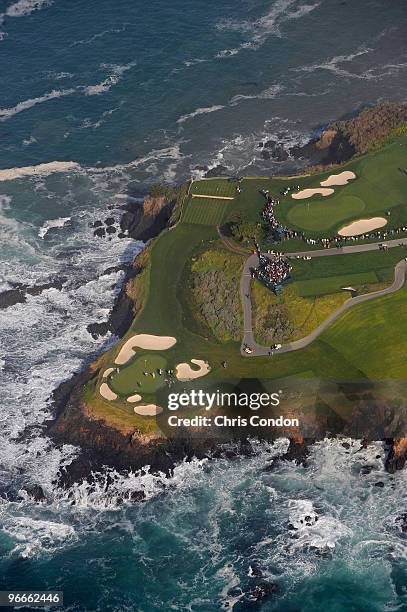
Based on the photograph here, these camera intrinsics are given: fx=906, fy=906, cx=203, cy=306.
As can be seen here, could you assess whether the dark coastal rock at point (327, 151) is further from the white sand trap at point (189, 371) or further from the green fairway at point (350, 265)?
the white sand trap at point (189, 371)

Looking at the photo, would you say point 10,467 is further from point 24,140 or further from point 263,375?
point 24,140

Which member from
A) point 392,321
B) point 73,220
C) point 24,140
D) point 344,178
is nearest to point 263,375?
point 392,321

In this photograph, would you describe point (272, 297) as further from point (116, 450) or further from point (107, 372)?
point (116, 450)

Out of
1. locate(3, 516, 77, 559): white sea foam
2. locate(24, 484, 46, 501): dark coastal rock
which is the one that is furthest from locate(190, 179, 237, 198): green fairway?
locate(3, 516, 77, 559): white sea foam

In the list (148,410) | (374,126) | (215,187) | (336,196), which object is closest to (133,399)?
(148,410)

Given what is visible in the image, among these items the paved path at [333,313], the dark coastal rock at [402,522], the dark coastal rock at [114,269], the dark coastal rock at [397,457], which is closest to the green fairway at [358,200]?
the paved path at [333,313]
